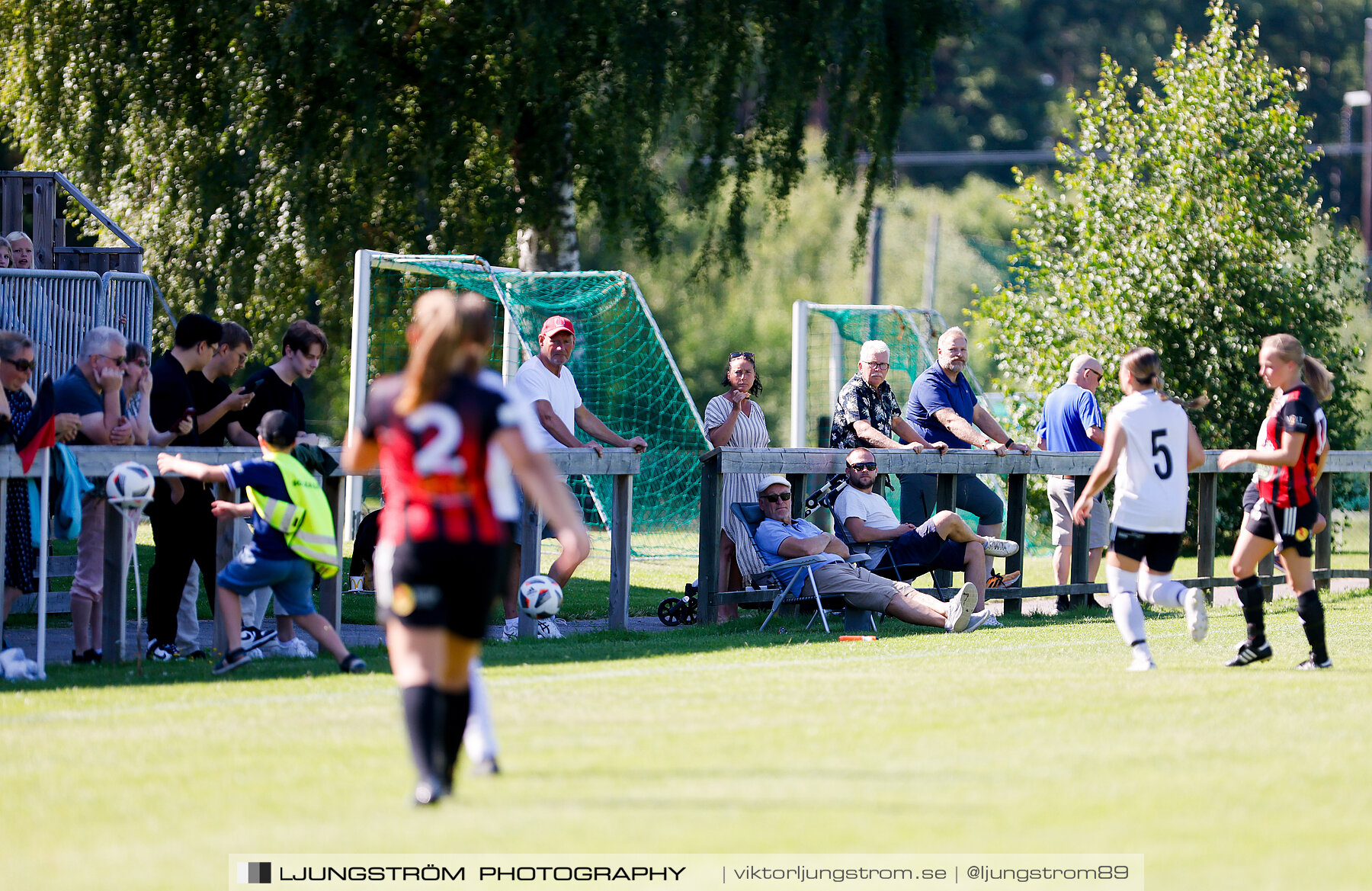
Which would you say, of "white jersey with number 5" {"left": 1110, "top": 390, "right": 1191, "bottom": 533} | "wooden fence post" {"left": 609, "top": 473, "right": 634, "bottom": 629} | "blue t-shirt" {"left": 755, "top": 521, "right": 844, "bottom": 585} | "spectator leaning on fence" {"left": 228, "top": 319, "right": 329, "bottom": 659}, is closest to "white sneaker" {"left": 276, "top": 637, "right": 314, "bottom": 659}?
"spectator leaning on fence" {"left": 228, "top": 319, "right": 329, "bottom": 659}

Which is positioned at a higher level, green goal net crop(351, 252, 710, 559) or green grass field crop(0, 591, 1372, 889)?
green goal net crop(351, 252, 710, 559)

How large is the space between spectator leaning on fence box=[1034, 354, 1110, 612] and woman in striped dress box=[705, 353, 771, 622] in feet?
8.96

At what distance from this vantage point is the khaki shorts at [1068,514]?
1302 cm

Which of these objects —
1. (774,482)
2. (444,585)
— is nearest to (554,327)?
(774,482)

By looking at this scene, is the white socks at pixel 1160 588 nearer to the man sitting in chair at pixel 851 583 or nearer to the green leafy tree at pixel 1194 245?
the man sitting in chair at pixel 851 583

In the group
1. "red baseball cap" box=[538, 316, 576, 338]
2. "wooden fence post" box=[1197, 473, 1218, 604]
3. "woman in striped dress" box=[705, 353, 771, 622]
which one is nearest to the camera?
"red baseball cap" box=[538, 316, 576, 338]

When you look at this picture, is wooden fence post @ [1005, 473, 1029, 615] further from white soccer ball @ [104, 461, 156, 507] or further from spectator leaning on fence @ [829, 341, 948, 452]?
white soccer ball @ [104, 461, 156, 507]

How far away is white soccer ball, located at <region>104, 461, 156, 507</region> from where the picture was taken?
8047mm

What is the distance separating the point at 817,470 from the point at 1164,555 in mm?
3517

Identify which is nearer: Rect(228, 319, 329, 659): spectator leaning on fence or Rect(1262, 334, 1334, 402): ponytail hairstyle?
Rect(1262, 334, 1334, 402): ponytail hairstyle

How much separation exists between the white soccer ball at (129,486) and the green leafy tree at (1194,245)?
1271 cm

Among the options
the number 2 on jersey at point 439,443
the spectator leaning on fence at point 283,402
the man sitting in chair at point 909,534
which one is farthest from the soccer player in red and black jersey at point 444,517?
the man sitting in chair at point 909,534

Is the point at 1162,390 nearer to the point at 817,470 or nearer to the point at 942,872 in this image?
the point at 817,470

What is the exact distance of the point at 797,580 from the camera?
10.9m
